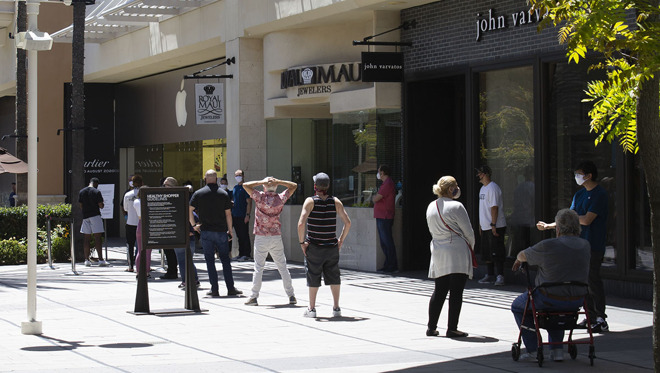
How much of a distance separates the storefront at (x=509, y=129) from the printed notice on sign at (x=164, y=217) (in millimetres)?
5344

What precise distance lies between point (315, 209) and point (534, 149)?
4.59m

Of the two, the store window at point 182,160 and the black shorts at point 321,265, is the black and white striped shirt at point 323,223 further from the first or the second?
the store window at point 182,160

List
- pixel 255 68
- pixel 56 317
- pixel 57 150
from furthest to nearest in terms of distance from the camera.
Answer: pixel 57 150, pixel 255 68, pixel 56 317

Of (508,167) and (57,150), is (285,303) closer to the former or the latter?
(508,167)

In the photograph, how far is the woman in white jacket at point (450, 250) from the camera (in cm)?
1063

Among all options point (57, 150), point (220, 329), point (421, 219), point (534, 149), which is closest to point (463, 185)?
point (421, 219)

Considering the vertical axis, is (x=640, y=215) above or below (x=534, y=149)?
below

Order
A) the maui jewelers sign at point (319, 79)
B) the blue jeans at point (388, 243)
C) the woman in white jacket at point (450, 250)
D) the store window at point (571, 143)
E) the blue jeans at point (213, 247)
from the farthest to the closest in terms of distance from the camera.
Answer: the maui jewelers sign at point (319, 79) < the blue jeans at point (388, 243) < the blue jeans at point (213, 247) < the store window at point (571, 143) < the woman in white jacket at point (450, 250)

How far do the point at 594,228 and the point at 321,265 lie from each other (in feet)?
10.8

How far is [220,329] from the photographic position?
11.5 meters

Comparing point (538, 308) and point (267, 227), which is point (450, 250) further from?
point (267, 227)

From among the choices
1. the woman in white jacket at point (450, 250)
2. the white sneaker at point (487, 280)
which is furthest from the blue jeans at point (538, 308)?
the white sneaker at point (487, 280)

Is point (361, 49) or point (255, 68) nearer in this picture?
point (361, 49)

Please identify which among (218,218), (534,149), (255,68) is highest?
(255,68)
